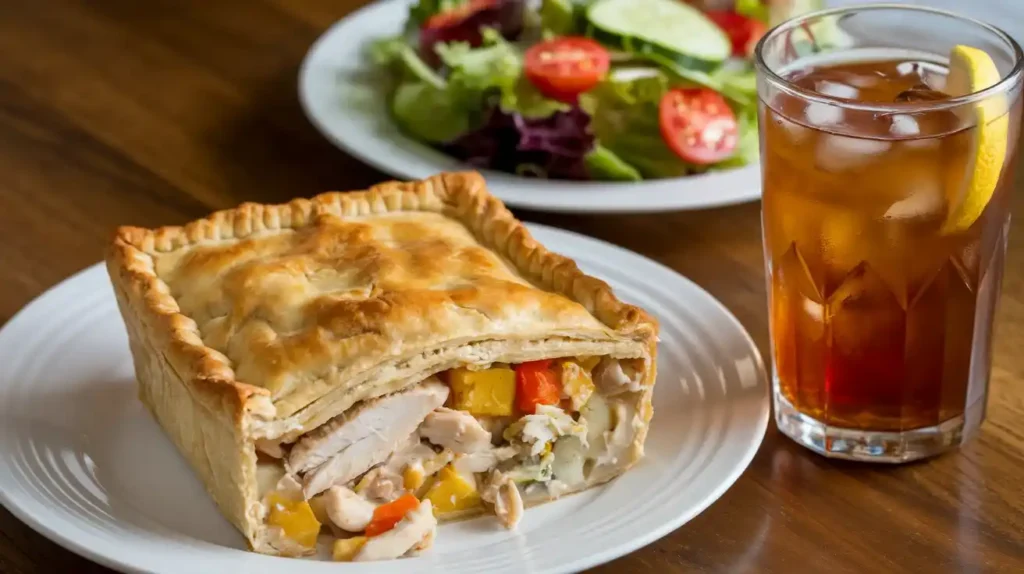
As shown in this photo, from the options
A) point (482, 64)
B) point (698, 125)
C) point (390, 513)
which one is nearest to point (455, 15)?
point (482, 64)

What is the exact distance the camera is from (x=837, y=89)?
225cm

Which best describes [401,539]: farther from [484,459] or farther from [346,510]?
[484,459]

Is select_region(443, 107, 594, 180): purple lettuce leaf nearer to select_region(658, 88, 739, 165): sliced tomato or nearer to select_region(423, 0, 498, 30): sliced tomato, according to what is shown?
select_region(658, 88, 739, 165): sliced tomato

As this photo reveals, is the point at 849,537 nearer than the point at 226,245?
Yes

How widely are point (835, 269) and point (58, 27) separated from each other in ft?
10.1

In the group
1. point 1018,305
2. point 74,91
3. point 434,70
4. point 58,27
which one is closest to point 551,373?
point 1018,305

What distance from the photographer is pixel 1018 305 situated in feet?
9.01

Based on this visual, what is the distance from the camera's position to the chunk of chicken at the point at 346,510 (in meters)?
2.05

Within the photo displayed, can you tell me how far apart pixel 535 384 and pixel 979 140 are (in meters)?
0.80

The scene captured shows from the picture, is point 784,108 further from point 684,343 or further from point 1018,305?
point 1018,305

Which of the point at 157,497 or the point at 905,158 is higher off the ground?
the point at 905,158

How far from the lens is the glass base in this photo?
224 centimetres

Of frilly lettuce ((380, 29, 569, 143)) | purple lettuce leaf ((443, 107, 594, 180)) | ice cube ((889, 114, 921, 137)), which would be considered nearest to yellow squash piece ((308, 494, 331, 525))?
ice cube ((889, 114, 921, 137))

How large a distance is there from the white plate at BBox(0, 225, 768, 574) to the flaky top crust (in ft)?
0.71
